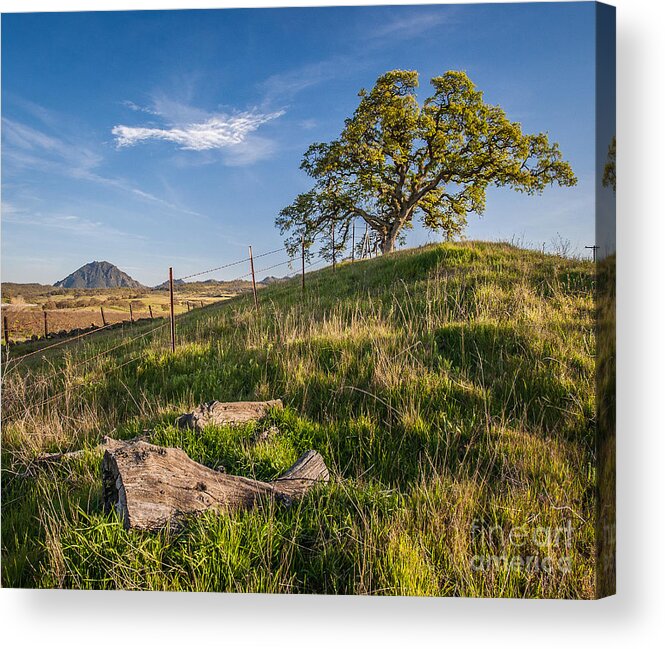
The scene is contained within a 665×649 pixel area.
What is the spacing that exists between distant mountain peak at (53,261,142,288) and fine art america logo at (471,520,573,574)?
300 centimetres

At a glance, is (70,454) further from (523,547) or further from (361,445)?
(523,547)

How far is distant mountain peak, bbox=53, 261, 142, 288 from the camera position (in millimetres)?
3789

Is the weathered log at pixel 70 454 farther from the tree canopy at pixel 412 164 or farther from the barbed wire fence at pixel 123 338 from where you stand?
the tree canopy at pixel 412 164

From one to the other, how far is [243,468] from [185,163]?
2.28m

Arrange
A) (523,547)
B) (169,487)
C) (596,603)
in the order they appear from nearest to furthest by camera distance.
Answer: (169,487) → (523,547) → (596,603)

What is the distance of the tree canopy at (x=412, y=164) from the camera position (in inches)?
149

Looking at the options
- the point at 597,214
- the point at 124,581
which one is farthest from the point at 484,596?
the point at 597,214

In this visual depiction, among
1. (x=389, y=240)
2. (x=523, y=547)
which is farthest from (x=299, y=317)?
(x=523, y=547)

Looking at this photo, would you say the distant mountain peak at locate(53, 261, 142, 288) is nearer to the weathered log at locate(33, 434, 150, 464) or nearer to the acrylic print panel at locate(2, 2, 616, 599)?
the acrylic print panel at locate(2, 2, 616, 599)

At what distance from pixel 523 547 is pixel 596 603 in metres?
0.83

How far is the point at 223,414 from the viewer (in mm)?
3320

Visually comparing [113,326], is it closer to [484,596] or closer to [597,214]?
[484,596]

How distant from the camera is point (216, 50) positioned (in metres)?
3.60

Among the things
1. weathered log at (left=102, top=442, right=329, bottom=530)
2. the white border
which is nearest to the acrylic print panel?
weathered log at (left=102, top=442, right=329, bottom=530)
